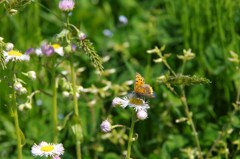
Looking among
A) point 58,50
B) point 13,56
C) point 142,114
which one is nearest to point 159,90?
point 58,50

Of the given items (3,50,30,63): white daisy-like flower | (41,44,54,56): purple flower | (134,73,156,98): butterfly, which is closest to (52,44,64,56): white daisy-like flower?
(41,44,54,56): purple flower

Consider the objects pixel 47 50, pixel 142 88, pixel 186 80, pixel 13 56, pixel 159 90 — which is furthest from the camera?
pixel 159 90

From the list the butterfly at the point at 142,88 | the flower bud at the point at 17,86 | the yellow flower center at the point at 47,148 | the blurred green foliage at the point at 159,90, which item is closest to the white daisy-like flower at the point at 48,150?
the yellow flower center at the point at 47,148

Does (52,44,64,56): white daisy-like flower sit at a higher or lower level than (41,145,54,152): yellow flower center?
higher

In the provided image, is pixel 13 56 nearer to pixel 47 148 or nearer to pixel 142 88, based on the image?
pixel 47 148

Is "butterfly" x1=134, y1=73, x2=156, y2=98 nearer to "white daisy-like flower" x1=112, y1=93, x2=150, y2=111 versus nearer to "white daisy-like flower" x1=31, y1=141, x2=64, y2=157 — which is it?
"white daisy-like flower" x1=112, y1=93, x2=150, y2=111

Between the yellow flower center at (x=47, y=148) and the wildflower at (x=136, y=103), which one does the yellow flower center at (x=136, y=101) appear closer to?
the wildflower at (x=136, y=103)
